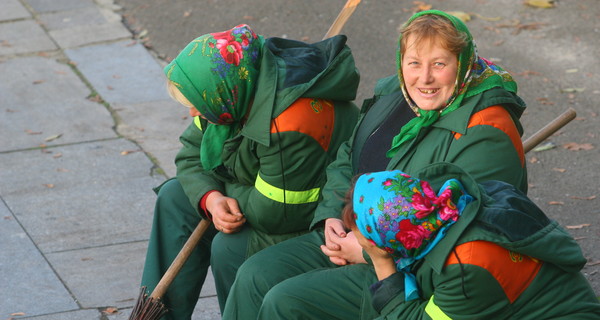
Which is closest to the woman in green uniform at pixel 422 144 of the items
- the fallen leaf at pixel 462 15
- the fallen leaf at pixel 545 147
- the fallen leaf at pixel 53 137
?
the fallen leaf at pixel 545 147

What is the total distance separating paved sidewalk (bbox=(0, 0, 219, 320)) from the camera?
4.74 meters

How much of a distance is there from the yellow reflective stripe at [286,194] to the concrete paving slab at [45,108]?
9.74 feet

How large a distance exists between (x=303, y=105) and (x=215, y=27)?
4.47 meters

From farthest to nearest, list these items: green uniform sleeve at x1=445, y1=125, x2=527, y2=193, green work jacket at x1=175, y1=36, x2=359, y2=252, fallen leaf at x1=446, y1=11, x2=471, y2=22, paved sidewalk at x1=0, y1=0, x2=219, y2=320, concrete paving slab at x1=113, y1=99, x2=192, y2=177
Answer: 1. fallen leaf at x1=446, y1=11, x2=471, y2=22
2. concrete paving slab at x1=113, y1=99, x2=192, y2=177
3. paved sidewalk at x1=0, y1=0, x2=219, y2=320
4. green work jacket at x1=175, y1=36, x2=359, y2=252
5. green uniform sleeve at x1=445, y1=125, x2=527, y2=193

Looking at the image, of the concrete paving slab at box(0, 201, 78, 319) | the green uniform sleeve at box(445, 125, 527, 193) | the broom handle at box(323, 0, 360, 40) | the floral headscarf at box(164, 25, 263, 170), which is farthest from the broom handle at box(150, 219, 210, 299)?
the green uniform sleeve at box(445, 125, 527, 193)

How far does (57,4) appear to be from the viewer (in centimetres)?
886

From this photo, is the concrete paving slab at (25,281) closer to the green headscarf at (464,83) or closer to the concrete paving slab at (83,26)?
the green headscarf at (464,83)

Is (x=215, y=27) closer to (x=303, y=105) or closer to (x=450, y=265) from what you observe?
(x=303, y=105)

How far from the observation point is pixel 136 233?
17.3 feet

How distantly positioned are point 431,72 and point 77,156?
3.52 m

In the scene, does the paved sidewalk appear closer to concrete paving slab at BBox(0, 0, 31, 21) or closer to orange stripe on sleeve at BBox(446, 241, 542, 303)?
concrete paving slab at BBox(0, 0, 31, 21)

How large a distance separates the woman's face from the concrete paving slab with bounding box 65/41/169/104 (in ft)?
13.2

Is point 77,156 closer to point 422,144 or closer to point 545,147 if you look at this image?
point 545,147

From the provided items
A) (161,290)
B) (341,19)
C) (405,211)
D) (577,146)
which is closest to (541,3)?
(577,146)
